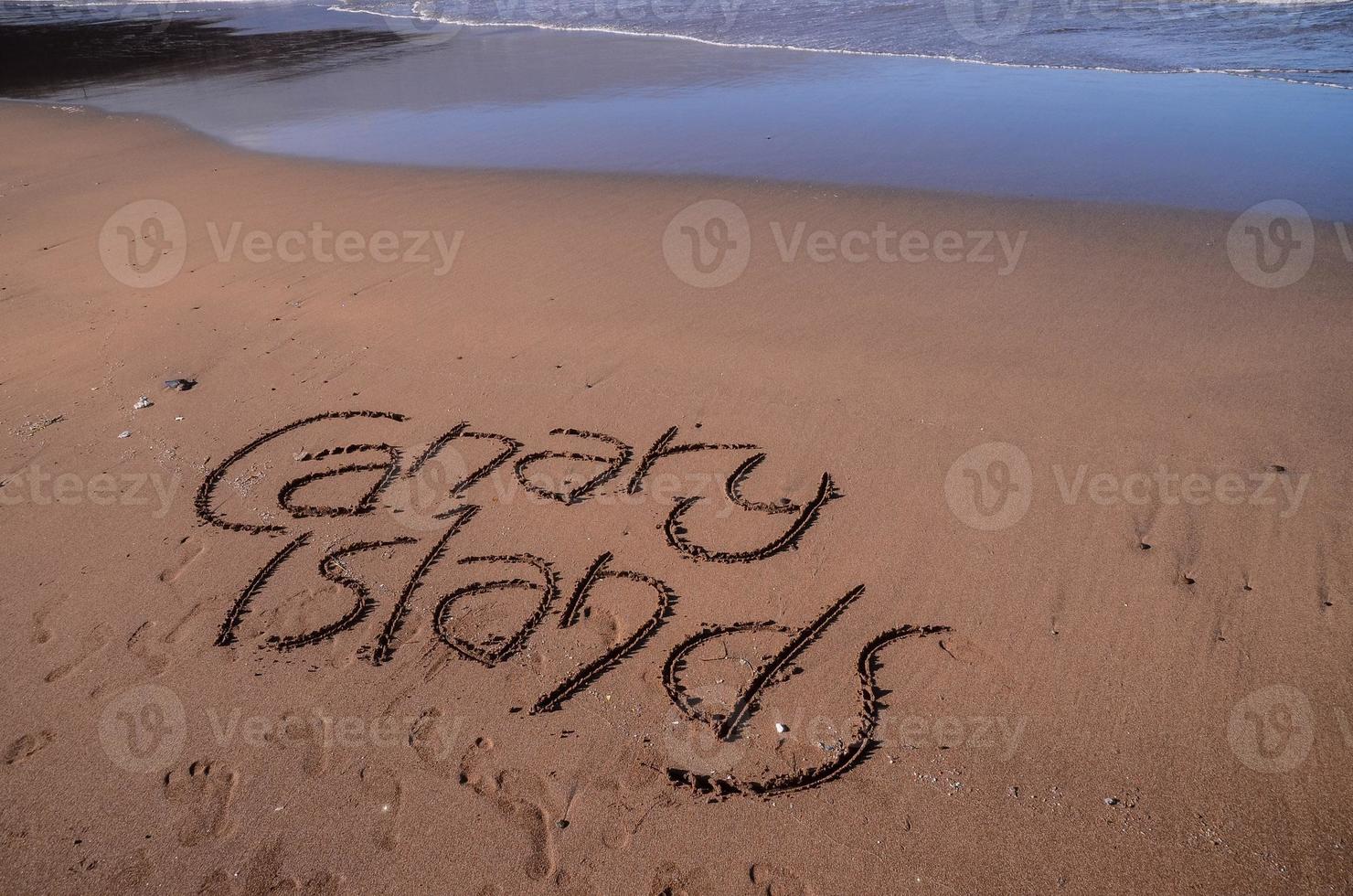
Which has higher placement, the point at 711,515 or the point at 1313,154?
the point at 1313,154

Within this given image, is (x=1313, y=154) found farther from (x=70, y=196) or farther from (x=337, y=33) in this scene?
(x=337, y=33)

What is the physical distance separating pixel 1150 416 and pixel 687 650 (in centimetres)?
278

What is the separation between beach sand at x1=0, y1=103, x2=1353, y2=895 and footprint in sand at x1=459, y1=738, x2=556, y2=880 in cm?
1

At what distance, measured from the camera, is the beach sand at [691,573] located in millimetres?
2715

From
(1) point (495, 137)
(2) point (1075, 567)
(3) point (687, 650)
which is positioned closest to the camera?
(3) point (687, 650)

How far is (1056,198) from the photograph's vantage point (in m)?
7.06

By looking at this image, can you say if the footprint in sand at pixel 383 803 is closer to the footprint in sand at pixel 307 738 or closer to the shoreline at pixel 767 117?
the footprint in sand at pixel 307 738

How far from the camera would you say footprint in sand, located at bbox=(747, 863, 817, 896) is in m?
2.56

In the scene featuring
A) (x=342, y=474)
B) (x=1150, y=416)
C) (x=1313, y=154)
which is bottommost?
(x=342, y=474)

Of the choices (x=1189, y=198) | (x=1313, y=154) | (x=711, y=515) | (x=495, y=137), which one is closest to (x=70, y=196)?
(x=495, y=137)

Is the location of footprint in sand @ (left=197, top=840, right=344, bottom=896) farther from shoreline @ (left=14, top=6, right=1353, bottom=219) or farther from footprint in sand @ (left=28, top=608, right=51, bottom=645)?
shoreline @ (left=14, top=6, right=1353, bottom=219)

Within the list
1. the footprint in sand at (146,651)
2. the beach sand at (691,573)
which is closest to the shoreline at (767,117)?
the beach sand at (691,573)

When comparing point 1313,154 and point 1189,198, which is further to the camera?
point 1313,154

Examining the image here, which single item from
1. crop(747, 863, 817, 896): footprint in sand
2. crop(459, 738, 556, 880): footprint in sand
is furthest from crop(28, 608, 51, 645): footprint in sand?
crop(747, 863, 817, 896): footprint in sand
